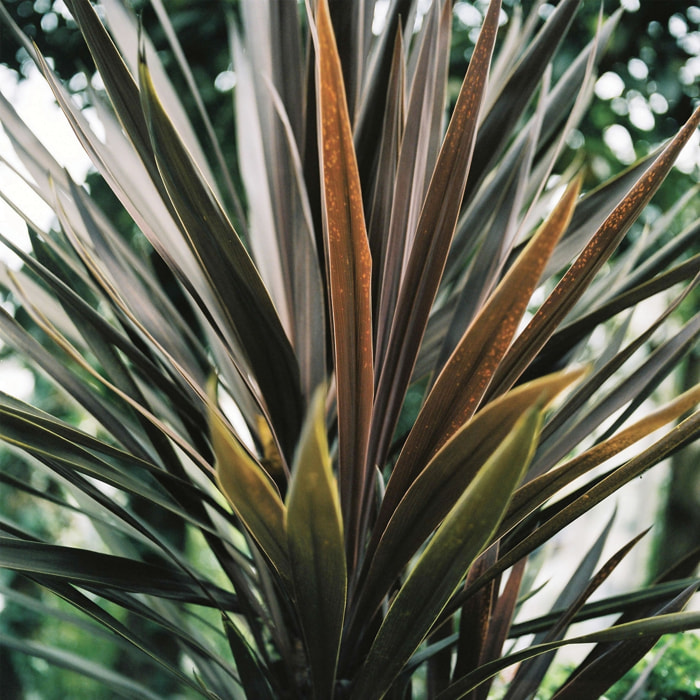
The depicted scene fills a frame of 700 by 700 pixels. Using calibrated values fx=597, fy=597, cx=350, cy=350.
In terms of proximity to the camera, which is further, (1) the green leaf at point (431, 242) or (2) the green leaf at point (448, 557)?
(1) the green leaf at point (431, 242)

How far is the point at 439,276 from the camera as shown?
46 centimetres

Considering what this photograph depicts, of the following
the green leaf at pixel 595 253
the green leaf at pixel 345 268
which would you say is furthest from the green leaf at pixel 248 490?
the green leaf at pixel 595 253

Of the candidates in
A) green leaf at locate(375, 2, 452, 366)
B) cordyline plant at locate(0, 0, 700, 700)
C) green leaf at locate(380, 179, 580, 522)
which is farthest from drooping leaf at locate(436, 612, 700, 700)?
green leaf at locate(375, 2, 452, 366)

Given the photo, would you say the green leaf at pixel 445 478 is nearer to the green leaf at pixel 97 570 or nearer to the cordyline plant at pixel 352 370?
the cordyline plant at pixel 352 370

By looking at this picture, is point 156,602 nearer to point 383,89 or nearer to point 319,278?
point 319,278

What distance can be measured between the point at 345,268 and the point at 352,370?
0.07 metres

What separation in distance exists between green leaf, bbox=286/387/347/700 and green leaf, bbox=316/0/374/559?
0.12 metres

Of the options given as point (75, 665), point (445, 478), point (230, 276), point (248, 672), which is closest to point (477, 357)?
point (445, 478)

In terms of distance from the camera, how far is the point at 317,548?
318 mm

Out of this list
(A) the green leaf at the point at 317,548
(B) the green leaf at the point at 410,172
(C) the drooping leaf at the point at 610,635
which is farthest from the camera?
(B) the green leaf at the point at 410,172

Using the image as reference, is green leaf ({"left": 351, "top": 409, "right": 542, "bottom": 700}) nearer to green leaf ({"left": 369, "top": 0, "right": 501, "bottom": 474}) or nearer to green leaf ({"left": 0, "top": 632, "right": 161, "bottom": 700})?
green leaf ({"left": 369, "top": 0, "right": 501, "bottom": 474})

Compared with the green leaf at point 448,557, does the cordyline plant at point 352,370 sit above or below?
above

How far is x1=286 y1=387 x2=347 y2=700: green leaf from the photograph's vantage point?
0.26 metres

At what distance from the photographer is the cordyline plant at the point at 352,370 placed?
1.12 ft
